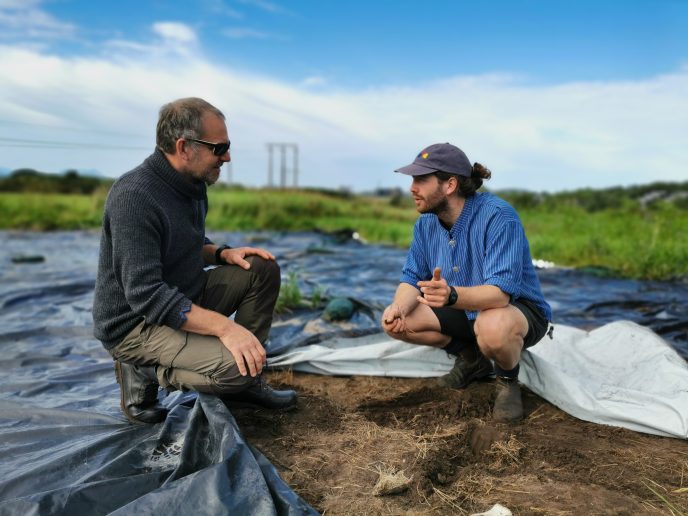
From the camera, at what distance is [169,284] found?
2.45 m

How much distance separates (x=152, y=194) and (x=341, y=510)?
1357 mm

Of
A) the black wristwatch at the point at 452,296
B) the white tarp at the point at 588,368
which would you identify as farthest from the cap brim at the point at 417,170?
the white tarp at the point at 588,368

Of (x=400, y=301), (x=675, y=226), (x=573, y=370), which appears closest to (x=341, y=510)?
(x=400, y=301)

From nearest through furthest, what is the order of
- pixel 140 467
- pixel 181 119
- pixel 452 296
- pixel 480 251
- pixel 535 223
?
pixel 140 467
pixel 181 119
pixel 452 296
pixel 480 251
pixel 535 223

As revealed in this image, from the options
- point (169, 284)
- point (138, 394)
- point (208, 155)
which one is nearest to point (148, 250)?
point (169, 284)

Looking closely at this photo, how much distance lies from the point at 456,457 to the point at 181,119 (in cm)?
Answer: 169

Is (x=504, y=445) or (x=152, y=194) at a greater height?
(x=152, y=194)

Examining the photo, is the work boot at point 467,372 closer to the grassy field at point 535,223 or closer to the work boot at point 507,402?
the work boot at point 507,402

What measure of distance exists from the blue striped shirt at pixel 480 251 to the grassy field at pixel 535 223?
4706mm

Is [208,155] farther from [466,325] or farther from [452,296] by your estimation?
[466,325]

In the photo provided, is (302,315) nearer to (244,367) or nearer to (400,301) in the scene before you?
(400,301)

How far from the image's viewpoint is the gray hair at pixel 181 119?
7.52 ft

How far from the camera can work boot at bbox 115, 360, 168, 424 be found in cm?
254

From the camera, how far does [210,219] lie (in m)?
14.2
